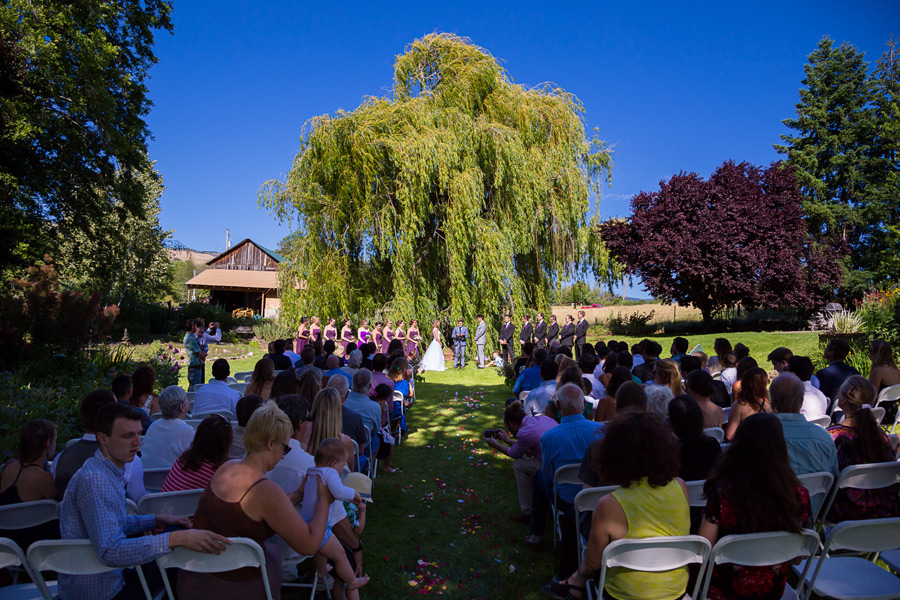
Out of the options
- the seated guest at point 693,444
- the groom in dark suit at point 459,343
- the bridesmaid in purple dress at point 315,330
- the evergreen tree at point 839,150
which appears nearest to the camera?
the seated guest at point 693,444

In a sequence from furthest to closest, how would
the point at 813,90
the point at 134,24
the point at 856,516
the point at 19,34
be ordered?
the point at 813,90
the point at 134,24
the point at 19,34
the point at 856,516

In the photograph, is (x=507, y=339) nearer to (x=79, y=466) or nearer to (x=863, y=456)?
(x=863, y=456)

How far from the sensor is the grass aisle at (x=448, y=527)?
3730mm

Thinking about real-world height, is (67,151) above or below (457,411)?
above

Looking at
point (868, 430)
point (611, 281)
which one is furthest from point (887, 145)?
point (868, 430)

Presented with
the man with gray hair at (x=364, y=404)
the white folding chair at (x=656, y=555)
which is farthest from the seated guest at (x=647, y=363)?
the white folding chair at (x=656, y=555)

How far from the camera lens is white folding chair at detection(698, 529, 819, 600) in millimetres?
2365

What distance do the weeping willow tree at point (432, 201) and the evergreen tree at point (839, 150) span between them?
18.5 m

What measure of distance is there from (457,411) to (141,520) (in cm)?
714

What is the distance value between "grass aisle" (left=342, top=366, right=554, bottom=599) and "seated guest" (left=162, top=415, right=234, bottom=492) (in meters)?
1.37

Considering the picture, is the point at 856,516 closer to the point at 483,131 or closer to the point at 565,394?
the point at 565,394

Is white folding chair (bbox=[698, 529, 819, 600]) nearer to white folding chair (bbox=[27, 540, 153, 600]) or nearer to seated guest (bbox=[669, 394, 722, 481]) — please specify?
seated guest (bbox=[669, 394, 722, 481])

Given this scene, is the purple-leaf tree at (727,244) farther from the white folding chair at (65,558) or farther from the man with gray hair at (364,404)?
the white folding chair at (65,558)

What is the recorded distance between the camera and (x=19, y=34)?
14.2 m
